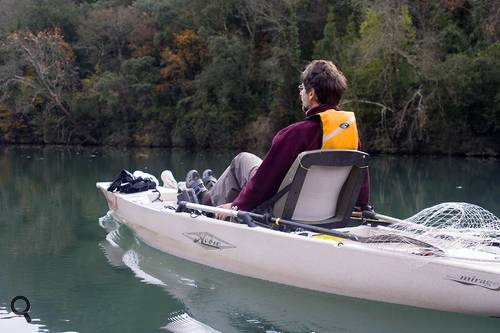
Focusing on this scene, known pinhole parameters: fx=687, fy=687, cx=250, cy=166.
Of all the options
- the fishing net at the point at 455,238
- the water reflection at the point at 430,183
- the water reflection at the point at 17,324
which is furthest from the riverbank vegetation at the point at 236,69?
the water reflection at the point at 17,324

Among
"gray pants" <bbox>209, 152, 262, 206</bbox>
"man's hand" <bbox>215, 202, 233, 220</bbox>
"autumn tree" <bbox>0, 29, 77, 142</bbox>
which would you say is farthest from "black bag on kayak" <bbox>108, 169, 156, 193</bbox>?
"autumn tree" <bbox>0, 29, 77, 142</bbox>

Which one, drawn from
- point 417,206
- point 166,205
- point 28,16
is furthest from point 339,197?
point 28,16

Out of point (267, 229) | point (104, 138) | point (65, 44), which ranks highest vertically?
point (65, 44)

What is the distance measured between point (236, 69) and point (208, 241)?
25010 millimetres

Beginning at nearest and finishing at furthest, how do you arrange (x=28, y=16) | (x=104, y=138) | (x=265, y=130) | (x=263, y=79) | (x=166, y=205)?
(x=166, y=205), (x=265, y=130), (x=263, y=79), (x=104, y=138), (x=28, y=16)

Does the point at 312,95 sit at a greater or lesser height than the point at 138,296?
greater

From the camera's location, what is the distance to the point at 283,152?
15.1ft

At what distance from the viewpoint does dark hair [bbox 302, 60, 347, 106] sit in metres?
4.55

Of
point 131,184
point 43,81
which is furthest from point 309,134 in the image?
point 43,81

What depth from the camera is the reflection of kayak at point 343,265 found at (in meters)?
3.85

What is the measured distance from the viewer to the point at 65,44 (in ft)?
112

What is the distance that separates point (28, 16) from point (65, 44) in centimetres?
372

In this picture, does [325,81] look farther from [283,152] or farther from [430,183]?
[430,183]

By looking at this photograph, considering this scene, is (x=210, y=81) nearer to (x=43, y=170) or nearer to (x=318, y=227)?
(x=43, y=170)
